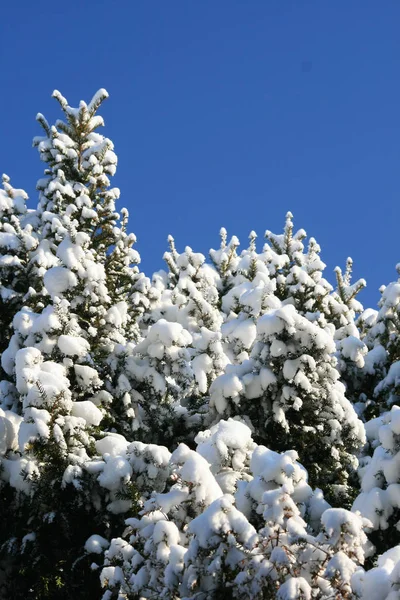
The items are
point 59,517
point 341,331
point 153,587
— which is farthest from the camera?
point 341,331

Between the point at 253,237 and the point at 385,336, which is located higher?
the point at 253,237

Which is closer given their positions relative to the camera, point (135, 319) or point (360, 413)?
point (360, 413)

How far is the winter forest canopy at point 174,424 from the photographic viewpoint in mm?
5230

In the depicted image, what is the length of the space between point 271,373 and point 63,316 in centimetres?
305

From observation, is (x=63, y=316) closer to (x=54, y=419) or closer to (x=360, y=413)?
(x=54, y=419)

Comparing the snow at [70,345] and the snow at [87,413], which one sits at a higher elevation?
the snow at [70,345]

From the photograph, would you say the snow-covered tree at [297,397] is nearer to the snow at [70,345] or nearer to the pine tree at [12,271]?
the snow at [70,345]

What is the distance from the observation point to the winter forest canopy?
5230mm

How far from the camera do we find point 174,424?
36.0 ft

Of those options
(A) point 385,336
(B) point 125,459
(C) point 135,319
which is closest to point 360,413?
(A) point 385,336

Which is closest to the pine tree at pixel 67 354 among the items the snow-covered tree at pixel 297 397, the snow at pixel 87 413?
the snow at pixel 87 413

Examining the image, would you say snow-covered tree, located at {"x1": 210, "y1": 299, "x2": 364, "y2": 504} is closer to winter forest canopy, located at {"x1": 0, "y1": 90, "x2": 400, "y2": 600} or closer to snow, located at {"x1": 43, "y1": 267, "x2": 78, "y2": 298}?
winter forest canopy, located at {"x1": 0, "y1": 90, "x2": 400, "y2": 600}

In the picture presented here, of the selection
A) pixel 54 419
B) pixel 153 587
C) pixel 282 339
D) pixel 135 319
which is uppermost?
pixel 135 319

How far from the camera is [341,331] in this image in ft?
43.6
